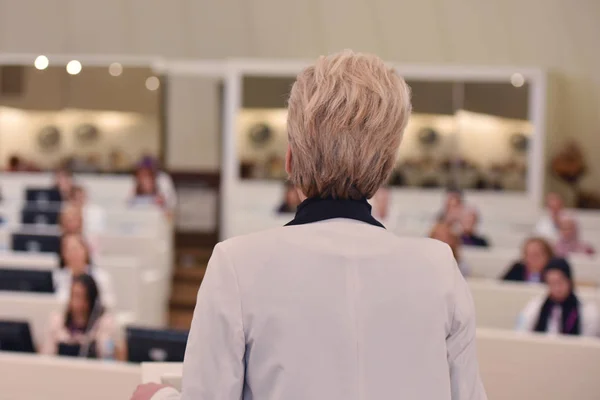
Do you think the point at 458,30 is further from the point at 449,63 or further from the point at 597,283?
the point at 597,283

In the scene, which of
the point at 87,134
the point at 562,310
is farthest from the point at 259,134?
the point at 562,310

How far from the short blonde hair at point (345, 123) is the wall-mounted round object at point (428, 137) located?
9.32 meters

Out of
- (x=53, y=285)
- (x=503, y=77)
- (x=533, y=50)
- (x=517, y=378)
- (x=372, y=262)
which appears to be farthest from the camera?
(x=533, y=50)

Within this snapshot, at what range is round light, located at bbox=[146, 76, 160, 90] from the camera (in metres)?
11.2

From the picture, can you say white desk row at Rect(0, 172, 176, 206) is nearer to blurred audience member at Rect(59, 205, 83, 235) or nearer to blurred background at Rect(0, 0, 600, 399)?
blurred background at Rect(0, 0, 600, 399)

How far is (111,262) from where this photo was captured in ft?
20.4

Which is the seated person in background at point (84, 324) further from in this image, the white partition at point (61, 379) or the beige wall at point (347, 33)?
the beige wall at point (347, 33)

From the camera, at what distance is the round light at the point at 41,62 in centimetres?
1104

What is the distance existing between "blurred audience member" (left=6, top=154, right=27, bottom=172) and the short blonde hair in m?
10.6

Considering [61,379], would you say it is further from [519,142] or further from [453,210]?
[519,142]

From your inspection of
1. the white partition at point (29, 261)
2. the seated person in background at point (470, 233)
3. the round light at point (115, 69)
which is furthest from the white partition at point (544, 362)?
the round light at point (115, 69)

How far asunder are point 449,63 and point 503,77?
1.08 meters

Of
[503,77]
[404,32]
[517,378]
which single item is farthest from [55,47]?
[517,378]

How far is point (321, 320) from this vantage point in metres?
1.17
